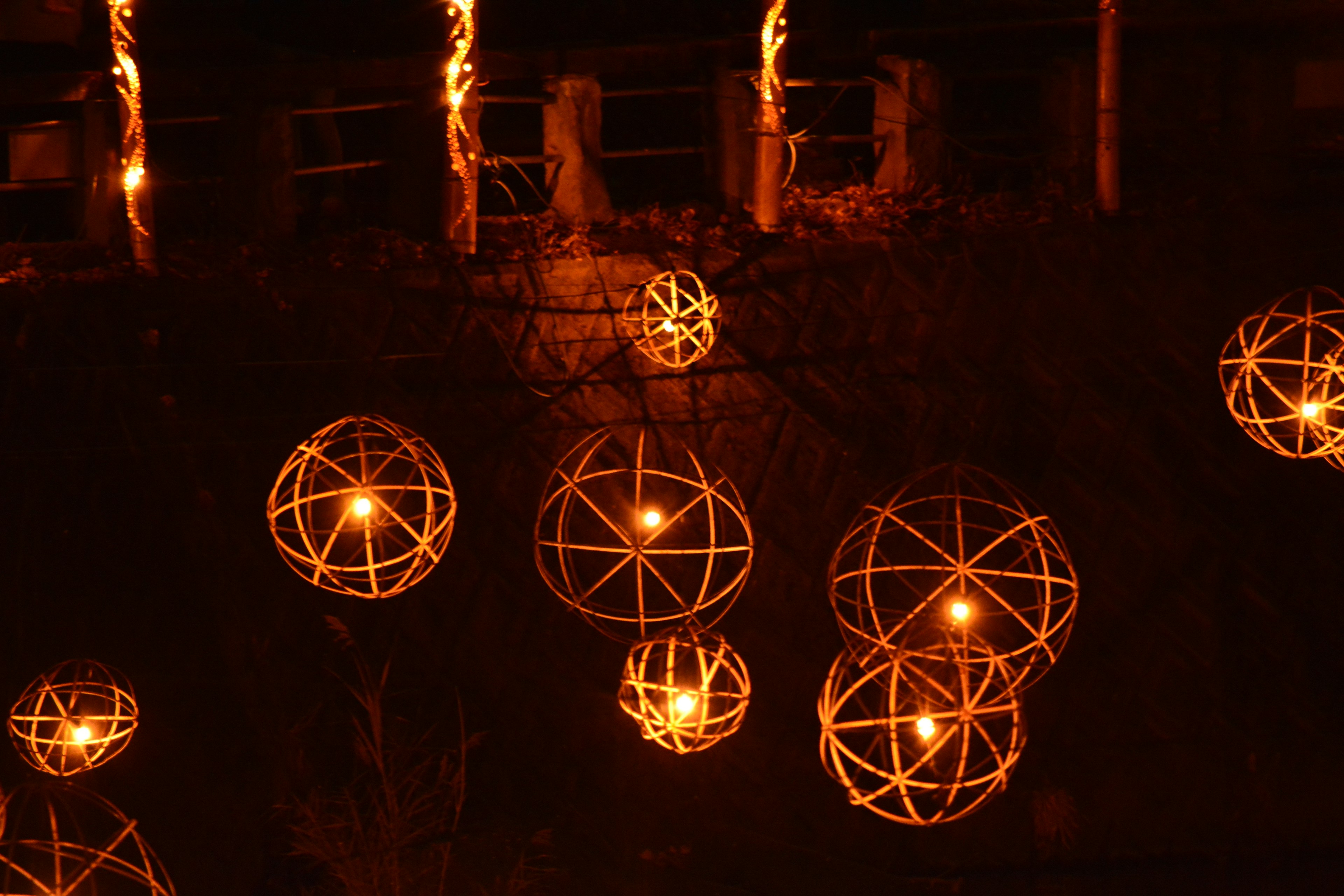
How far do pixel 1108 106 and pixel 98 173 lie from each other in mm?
5249

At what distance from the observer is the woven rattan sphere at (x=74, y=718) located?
14.8 feet

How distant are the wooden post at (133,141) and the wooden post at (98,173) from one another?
0.76 feet

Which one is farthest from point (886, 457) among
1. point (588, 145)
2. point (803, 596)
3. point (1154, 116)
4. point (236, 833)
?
point (236, 833)

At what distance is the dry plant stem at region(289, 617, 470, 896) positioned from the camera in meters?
5.04

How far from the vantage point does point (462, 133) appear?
5395mm

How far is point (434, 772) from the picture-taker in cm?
559

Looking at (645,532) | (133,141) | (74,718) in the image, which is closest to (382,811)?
(74,718)

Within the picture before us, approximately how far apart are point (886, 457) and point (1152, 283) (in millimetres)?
1732

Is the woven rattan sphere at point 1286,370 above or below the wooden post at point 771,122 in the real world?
below

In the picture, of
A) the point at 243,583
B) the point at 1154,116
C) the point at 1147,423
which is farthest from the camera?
the point at 1154,116

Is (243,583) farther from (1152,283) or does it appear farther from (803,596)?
(1152,283)

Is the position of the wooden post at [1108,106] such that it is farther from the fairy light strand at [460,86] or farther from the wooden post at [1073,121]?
the fairy light strand at [460,86]

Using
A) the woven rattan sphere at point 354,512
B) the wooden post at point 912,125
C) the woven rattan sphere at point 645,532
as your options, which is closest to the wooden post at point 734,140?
the wooden post at point 912,125

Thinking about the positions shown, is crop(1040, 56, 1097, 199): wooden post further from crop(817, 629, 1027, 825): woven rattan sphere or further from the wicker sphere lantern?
crop(817, 629, 1027, 825): woven rattan sphere
